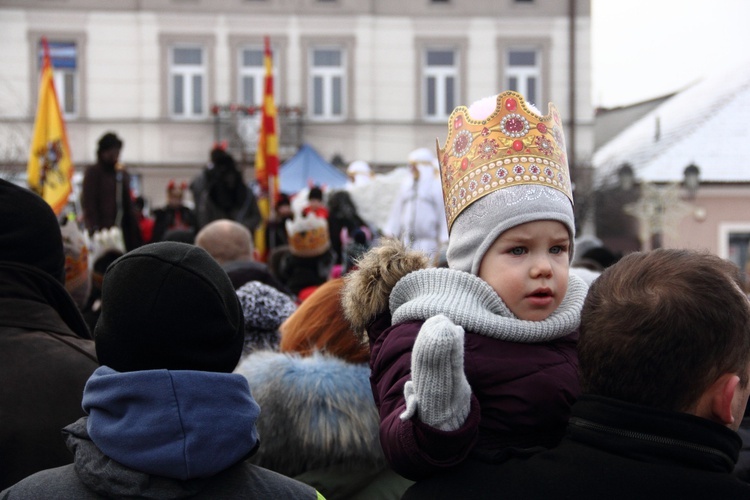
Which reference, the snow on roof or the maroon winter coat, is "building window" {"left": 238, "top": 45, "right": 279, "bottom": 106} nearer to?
the snow on roof

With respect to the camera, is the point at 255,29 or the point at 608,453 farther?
the point at 255,29

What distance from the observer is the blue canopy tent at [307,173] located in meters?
19.5

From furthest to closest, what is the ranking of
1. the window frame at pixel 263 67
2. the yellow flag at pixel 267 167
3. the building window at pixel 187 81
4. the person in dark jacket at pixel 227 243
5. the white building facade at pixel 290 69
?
the building window at pixel 187 81, the window frame at pixel 263 67, the white building facade at pixel 290 69, the yellow flag at pixel 267 167, the person in dark jacket at pixel 227 243

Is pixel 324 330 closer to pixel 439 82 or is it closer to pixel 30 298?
pixel 30 298

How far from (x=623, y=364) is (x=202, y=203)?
797 centimetres

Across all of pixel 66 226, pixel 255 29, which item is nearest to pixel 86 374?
pixel 66 226

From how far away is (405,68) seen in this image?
27.0 metres

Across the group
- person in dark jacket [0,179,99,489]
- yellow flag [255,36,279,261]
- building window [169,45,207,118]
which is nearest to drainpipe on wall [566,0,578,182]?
building window [169,45,207,118]

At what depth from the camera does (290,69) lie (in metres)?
26.7

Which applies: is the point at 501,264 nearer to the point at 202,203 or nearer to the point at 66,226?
the point at 66,226

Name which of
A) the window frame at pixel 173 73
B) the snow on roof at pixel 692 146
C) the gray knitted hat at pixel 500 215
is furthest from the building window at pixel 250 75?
the gray knitted hat at pixel 500 215

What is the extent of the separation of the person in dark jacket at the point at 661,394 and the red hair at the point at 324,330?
1381 millimetres

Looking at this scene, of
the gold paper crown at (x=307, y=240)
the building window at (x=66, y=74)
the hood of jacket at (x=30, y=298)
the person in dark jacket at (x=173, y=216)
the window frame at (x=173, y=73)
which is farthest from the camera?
the window frame at (x=173, y=73)

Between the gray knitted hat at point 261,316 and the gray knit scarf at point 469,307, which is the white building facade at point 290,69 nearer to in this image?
the gray knitted hat at point 261,316
